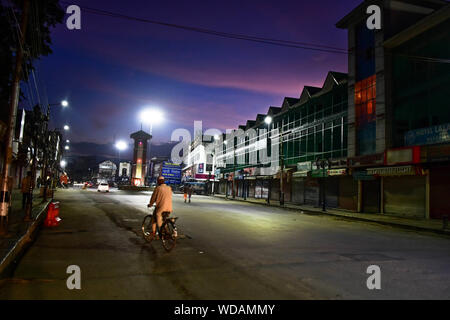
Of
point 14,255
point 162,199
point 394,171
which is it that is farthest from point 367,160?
point 14,255

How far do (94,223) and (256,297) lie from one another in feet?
33.6

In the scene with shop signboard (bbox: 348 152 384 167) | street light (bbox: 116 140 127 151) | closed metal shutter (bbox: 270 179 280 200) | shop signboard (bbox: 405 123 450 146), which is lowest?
closed metal shutter (bbox: 270 179 280 200)

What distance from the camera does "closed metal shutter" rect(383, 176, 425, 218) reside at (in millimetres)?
21016

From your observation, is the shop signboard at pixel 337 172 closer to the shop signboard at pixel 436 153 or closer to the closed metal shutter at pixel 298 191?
the closed metal shutter at pixel 298 191

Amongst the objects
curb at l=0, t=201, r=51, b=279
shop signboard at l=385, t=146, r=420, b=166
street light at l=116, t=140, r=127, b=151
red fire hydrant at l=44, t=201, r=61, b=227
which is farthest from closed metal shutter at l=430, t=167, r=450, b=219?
street light at l=116, t=140, r=127, b=151

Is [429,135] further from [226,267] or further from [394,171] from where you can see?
[226,267]

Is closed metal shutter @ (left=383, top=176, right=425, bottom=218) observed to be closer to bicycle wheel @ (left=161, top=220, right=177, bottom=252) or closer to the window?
the window

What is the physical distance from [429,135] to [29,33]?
76.8 feet

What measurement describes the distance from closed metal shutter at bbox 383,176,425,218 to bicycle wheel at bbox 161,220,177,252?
18.5 m

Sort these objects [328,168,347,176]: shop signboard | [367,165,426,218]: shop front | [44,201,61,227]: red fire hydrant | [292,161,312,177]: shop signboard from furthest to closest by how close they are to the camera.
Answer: [292,161,312,177]: shop signboard
[328,168,347,176]: shop signboard
[367,165,426,218]: shop front
[44,201,61,227]: red fire hydrant

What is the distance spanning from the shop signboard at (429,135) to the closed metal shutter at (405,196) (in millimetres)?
2398

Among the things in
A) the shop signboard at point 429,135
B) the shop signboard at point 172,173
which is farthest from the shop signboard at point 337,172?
the shop signboard at point 172,173
